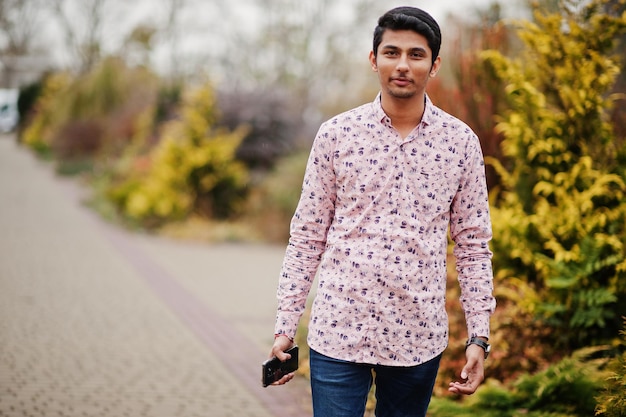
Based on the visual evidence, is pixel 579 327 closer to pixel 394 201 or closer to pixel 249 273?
pixel 394 201

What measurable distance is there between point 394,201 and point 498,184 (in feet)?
14.0

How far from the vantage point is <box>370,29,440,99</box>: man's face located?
7.84 ft

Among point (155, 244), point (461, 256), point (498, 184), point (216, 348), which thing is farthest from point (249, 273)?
point (461, 256)

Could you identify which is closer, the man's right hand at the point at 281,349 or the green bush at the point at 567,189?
the man's right hand at the point at 281,349

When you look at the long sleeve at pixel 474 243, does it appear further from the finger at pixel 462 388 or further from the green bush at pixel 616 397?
the green bush at pixel 616 397

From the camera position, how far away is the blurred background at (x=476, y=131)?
4.52m

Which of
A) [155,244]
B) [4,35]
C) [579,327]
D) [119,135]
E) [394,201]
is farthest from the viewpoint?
[4,35]

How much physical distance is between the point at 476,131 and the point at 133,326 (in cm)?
362

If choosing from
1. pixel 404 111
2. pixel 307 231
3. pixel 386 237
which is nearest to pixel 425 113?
pixel 404 111

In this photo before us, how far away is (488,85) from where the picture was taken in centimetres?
648

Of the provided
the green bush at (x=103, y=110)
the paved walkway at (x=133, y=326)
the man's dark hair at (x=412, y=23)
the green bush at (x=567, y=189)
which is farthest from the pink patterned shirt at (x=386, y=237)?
the green bush at (x=103, y=110)

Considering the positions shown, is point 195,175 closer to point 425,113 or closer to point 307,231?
point 307,231

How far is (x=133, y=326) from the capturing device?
22.1 ft

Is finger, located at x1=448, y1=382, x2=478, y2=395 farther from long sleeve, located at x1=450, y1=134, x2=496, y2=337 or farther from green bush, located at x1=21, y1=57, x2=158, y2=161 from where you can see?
green bush, located at x1=21, y1=57, x2=158, y2=161
